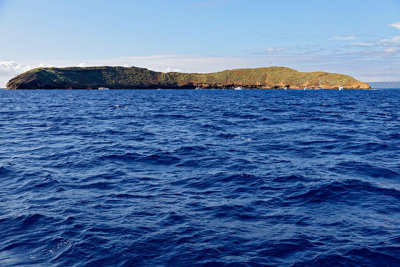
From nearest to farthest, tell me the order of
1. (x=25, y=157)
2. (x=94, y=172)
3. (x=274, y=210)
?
(x=274, y=210) < (x=94, y=172) < (x=25, y=157)

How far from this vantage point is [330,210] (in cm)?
1151

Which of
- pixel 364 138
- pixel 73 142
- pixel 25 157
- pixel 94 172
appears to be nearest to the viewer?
pixel 94 172

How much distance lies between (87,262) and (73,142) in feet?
60.8

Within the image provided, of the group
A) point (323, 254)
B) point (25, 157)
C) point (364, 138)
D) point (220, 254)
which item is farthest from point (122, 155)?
point (364, 138)

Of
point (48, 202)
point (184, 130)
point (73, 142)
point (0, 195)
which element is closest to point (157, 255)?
point (48, 202)

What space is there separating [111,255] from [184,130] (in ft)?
77.8

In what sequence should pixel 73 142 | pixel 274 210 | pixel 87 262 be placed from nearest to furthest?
pixel 87 262, pixel 274 210, pixel 73 142

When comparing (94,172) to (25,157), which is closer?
(94,172)

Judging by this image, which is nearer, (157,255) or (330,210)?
(157,255)

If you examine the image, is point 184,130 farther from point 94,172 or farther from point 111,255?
point 111,255

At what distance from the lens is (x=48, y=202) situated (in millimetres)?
12039

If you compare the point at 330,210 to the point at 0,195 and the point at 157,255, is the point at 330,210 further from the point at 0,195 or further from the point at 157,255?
the point at 0,195

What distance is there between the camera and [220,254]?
830 centimetres

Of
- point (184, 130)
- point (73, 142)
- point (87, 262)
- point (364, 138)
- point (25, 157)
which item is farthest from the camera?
point (184, 130)
